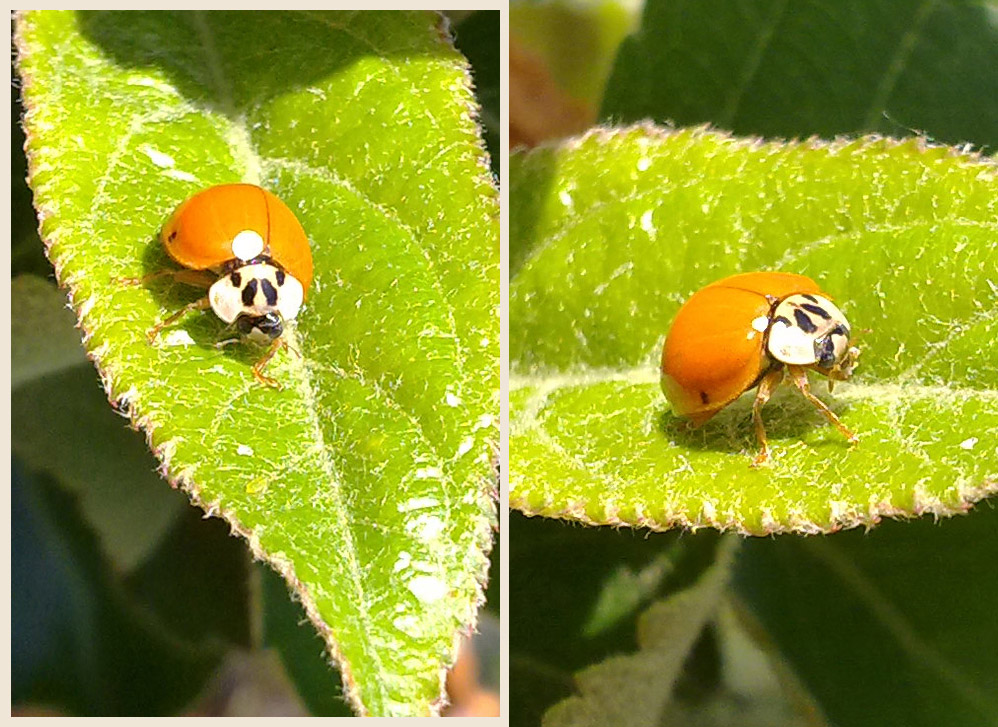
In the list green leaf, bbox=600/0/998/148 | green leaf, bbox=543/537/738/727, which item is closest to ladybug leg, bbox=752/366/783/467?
green leaf, bbox=543/537/738/727

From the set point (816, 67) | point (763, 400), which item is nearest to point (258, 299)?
point (763, 400)

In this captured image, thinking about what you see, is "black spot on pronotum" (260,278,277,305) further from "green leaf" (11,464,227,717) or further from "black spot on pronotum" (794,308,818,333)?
"black spot on pronotum" (794,308,818,333)

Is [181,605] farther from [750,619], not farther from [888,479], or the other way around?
[888,479]

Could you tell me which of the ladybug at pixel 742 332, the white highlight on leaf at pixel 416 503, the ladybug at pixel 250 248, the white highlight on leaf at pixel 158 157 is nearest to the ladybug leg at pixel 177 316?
the ladybug at pixel 250 248

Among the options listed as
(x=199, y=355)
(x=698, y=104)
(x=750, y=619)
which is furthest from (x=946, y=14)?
(x=199, y=355)

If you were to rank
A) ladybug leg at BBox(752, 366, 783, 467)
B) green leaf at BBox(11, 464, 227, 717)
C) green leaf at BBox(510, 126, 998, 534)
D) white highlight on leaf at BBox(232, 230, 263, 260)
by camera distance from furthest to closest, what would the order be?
green leaf at BBox(11, 464, 227, 717) < white highlight on leaf at BBox(232, 230, 263, 260) < ladybug leg at BBox(752, 366, 783, 467) < green leaf at BBox(510, 126, 998, 534)

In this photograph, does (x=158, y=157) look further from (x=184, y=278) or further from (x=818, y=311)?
(x=818, y=311)

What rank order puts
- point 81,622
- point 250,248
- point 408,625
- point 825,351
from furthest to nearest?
point 81,622 < point 250,248 < point 825,351 < point 408,625

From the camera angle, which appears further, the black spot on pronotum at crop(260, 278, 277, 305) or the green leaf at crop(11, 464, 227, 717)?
the green leaf at crop(11, 464, 227, 717)
